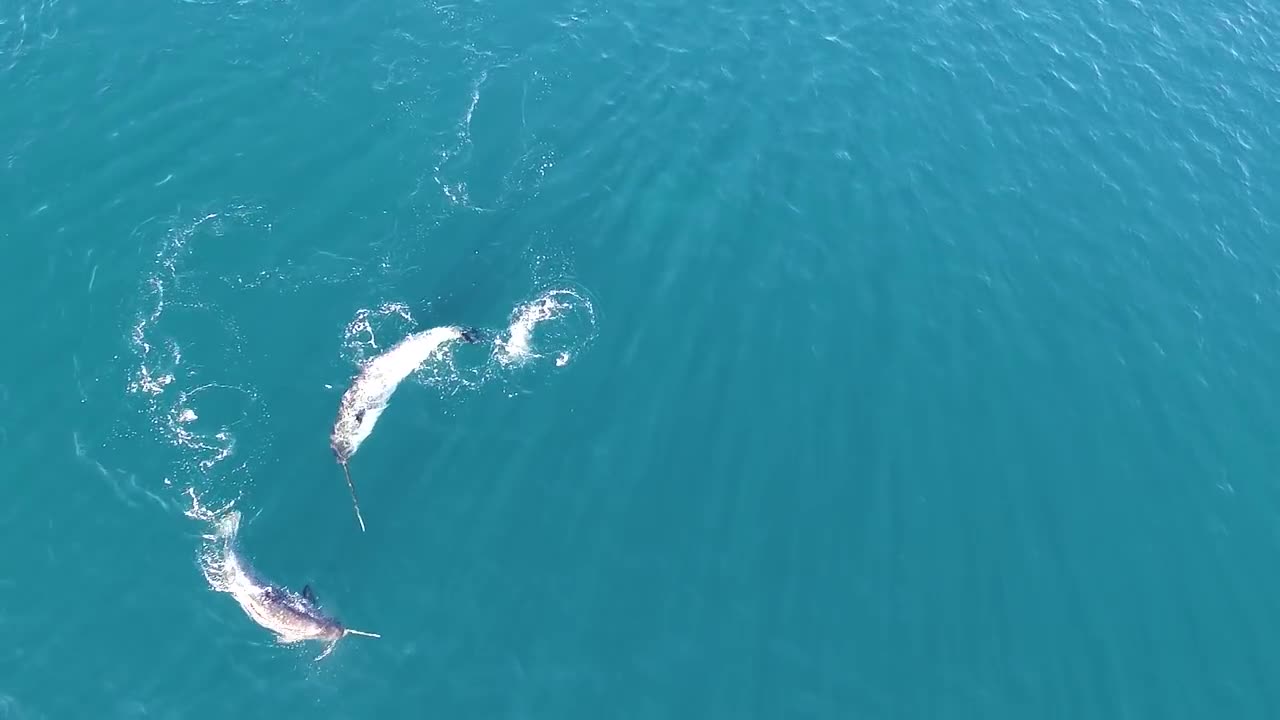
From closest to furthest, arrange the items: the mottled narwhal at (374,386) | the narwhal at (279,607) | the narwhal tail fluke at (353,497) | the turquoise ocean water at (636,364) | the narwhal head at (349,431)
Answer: the narwhal at (279,607)
the turquoise ocean water at (636,364)
the narwhal tail fluke at (353,497)
the narwhal head at (349,431)
the mottled narwhal at (374,386)

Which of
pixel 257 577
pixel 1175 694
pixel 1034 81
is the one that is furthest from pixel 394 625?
pixel 1034 81

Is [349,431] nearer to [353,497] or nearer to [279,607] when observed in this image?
[353,497]

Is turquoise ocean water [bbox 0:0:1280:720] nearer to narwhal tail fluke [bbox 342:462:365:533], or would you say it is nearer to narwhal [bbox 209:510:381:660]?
narwhal tail fluke [bbox 342:462:365:533]

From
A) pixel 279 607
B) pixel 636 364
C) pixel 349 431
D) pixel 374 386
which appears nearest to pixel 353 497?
pixel 349 431

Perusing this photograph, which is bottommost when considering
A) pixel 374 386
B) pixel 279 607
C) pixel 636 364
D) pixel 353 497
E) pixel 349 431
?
pixel 279 607

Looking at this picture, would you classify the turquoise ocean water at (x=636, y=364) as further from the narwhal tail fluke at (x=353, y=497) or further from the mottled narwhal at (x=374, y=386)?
the mottled narwhal at (x=374, y=386)

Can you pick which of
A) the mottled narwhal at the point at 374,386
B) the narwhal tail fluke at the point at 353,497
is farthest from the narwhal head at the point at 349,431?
the narwhal tail fluke at the point at 353,497
